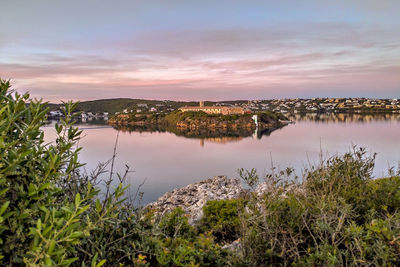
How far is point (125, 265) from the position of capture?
89.9 inches

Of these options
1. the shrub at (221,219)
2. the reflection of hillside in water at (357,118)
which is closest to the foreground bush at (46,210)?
the shrub at (221,219)

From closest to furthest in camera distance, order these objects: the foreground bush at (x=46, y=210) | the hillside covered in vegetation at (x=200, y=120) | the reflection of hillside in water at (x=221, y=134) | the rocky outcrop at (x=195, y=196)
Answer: the foreground bush at (x=46, y=210) → the rocky outcrop at (x=195, y=196) → the reflection of hillside in water at (x=221, y=134) → the hillside covered in vegetation at (x=200, y=120)

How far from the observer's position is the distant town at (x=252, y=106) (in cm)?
10788

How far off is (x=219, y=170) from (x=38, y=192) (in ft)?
93.6

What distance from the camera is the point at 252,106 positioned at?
154m

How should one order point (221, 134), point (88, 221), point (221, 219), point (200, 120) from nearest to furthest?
point (88, 221) → point (221, 219) → point (221, 134) → point (200, 120)

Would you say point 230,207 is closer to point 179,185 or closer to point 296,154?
point 179,185

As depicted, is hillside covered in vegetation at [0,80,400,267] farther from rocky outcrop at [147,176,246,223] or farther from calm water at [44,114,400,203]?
calm water at [44,114,400,203]

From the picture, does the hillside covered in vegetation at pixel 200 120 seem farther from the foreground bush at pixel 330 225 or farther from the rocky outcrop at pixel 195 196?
the foreground bush at pixel 330 225

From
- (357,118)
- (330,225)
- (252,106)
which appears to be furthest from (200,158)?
(252,106)

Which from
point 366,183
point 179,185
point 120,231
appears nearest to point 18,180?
point 120,231

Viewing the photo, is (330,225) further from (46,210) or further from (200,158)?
(200,158)

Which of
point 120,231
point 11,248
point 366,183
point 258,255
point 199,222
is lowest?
point 199,222

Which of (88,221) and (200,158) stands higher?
(88,221)
